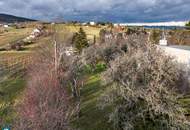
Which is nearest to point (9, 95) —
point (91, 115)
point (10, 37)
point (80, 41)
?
point (91, 115)

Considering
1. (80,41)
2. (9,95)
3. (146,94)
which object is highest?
(146,94)

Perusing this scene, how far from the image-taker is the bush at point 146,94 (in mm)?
25609

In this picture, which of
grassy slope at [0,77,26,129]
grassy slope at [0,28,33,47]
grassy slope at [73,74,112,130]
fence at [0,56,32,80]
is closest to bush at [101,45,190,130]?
grassy slope at [73,74,112,130]

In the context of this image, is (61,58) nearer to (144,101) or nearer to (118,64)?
(118,64)

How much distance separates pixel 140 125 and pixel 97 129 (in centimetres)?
606

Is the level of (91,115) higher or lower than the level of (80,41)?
lower

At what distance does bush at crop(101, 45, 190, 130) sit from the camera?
2561cm

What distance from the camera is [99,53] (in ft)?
217

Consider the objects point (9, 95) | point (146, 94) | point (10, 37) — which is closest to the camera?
point (146, 94)

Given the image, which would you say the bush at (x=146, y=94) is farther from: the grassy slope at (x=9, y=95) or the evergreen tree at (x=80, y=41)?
the evergreen tree at (x=80, y=41)

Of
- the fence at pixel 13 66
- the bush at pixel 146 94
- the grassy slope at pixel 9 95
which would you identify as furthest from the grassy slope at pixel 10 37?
the bush at pixel 146 94

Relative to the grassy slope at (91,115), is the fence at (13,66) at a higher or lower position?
lower

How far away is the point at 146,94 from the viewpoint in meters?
25.7

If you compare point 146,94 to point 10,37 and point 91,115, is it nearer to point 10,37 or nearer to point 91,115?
point 91,115
